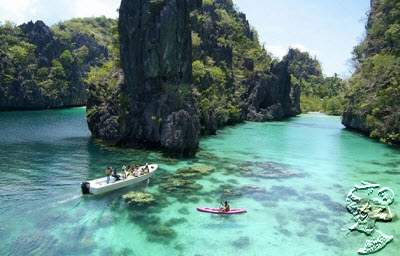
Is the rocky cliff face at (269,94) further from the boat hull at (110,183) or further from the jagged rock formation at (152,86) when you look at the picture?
the boat hull at (110,183)

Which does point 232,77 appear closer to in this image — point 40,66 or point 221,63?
point 221,63

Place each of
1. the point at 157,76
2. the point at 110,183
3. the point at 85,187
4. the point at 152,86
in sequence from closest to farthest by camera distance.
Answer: the point at 85,187 < the point at 110,183 < the point at 157,76 < the point at 152,86

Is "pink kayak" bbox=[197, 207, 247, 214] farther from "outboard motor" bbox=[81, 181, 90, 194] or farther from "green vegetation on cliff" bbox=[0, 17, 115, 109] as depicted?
"green vegetation on cliff" bbox=[0, 17, 115, 109]

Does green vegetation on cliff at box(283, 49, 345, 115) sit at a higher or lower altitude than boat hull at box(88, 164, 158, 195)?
higher

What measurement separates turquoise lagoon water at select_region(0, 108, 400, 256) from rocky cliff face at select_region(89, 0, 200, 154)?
3.24 metres

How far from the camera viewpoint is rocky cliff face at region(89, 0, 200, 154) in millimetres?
38438

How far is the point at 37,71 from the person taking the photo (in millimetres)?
104875

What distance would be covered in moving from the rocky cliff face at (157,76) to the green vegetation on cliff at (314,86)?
70854 millimetres

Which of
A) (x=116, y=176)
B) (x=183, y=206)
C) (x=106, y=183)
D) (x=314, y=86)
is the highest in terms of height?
(x=314, y=86)

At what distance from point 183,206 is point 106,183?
719 centimetres

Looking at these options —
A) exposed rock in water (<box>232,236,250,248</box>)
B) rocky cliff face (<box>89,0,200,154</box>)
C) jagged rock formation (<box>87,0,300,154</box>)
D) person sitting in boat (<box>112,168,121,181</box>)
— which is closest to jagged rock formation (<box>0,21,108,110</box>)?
jagged rock formation (<box>87,0,300,154</box>)

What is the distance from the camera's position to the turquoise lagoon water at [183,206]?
1806 centimetres

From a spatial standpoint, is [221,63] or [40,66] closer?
[221,63]

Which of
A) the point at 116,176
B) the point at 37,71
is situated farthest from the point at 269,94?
the point at 116,176
